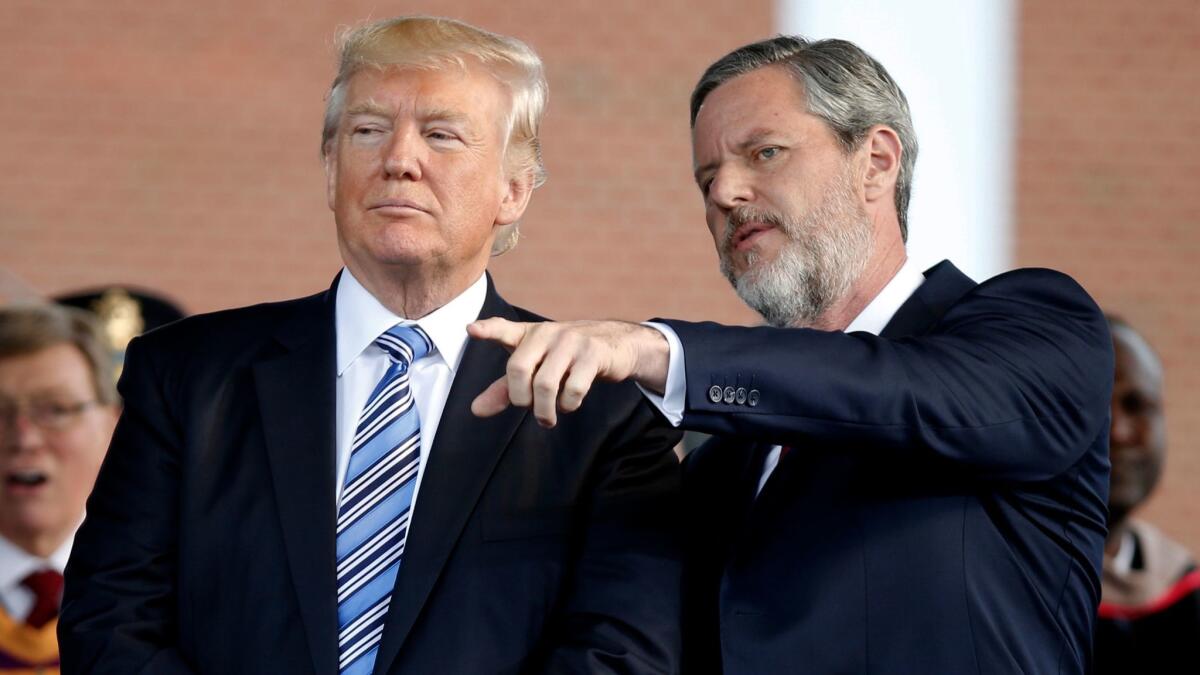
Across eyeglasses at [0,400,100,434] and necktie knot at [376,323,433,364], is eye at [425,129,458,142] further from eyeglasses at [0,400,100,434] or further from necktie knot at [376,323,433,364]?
eyeglasses at [0,400,100,434]

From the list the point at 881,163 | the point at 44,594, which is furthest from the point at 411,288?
the point at 44,594

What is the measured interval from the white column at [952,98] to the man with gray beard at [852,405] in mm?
3999

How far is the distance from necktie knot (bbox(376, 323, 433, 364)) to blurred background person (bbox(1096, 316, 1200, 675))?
248cm

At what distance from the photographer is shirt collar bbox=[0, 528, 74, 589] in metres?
4.24

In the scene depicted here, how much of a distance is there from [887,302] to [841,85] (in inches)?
13.9

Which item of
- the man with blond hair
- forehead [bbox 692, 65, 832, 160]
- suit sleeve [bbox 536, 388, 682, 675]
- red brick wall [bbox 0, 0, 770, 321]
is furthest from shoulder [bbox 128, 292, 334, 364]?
red brick wall [bbox 0, 0, 770, 321]

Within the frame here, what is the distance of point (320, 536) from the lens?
2285 mm

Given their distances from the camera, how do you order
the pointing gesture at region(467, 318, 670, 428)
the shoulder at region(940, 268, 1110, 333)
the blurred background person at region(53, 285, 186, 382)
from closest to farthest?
the pointing gesture at region(467, 318, 670, 428) < the shoulder at region(940, 268, 1110, 333) < the blurred background person at region(53, 285, 186, 382)

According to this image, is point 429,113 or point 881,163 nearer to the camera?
point 429,113

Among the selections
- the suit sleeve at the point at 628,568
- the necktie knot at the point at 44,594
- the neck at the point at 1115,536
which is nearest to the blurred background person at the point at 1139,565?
the neck at the point at 1115,536

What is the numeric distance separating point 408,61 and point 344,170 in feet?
0.58

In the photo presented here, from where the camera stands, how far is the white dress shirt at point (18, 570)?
4.15m

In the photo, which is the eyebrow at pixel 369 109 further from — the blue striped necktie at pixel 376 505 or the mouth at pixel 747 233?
the mouth at pixel 747 233

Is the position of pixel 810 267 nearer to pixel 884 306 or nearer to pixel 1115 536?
pixel 884 306
